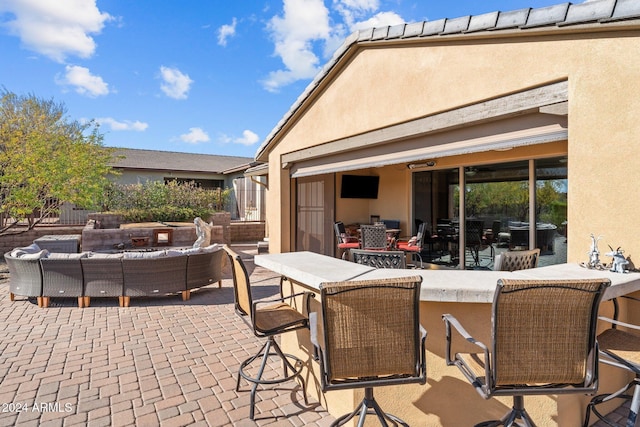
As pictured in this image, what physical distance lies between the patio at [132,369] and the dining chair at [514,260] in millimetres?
1661

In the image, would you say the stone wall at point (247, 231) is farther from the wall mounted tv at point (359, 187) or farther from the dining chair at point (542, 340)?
the dining chair at point (542, 340)

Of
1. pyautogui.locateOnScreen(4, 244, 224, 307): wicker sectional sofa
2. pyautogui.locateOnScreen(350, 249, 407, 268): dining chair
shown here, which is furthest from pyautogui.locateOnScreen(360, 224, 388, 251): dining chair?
pyautogui.locateOnScreen(4, 244, 224, 307): wicker sectional sofa

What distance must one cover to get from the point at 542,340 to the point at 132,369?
4.02m

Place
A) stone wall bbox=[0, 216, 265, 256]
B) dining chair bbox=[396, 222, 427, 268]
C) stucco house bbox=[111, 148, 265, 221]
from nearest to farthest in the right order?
dining chair bbox=[396, 222, 427, 268] → stone wall bbox=[0, 216, 265, 256] → stucco house bbox=[111, 148, 265, 221]

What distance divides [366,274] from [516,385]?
1.17 metres

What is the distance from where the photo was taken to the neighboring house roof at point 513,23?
10.4 feet

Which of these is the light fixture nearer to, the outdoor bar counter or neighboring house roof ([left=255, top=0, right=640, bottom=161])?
neighboring house roof ([left=255, top=0, right=640, bottom=161])

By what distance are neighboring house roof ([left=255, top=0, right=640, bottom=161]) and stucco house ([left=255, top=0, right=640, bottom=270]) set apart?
12mm

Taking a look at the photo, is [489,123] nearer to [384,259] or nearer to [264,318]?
[384,259]

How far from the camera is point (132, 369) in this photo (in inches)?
158

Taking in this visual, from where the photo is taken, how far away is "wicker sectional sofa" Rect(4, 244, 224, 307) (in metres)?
6.36

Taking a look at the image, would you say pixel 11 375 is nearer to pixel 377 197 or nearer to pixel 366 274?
pixel 366 274

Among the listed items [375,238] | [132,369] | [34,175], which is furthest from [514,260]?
[34,175]

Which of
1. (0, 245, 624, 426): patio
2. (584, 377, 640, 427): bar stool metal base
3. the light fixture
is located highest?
the light fixture
